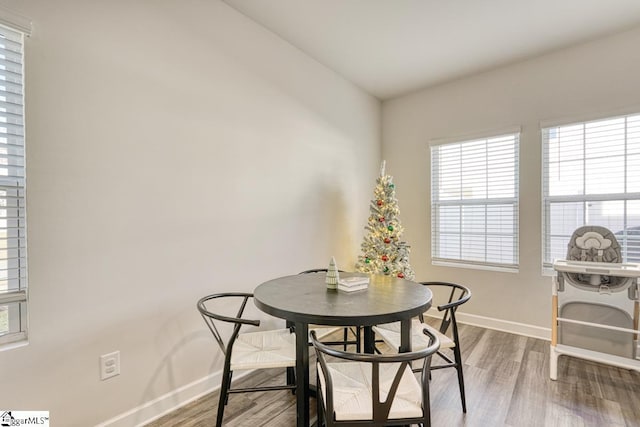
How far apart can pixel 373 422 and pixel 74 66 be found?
2230mm

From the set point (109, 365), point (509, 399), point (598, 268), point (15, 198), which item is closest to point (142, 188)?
point (15, 198)

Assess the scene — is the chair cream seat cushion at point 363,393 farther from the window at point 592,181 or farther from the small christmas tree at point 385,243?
the window at point 592,181

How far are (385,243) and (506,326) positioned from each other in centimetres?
159

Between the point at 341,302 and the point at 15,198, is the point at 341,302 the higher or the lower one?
the lower one

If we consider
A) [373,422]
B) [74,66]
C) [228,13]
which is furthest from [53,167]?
[373,422]

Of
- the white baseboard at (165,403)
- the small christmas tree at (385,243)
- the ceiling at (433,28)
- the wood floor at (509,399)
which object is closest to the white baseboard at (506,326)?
the wood floor at (509,399)

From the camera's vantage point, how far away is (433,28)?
267 centimetres

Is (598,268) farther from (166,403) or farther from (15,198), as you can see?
(15,198)

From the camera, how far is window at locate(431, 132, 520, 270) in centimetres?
338

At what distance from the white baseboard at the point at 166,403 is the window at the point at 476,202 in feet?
9.40

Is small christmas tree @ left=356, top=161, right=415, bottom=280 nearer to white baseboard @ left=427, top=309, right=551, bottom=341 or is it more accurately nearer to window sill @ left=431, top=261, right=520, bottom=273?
window sill @ left=431, top=261, right=520, bottom=273

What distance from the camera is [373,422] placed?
1.22 m

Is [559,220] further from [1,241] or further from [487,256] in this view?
[1,241]

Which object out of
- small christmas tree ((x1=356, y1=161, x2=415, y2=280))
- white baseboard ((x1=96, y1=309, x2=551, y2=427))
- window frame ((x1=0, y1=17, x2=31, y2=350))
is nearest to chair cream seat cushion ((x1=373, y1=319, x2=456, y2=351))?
small christmas tree ((x1=356, y1=161, x2=415, y2=280))
